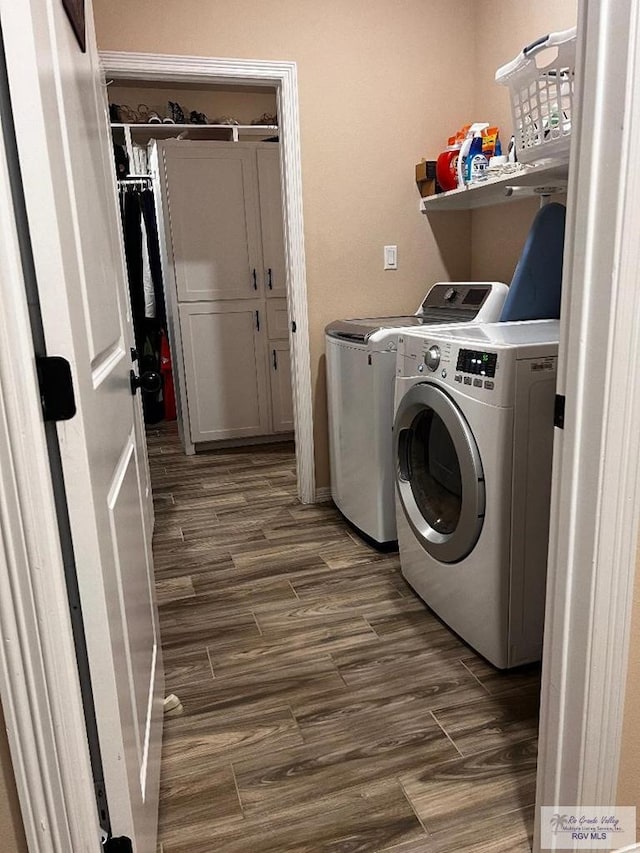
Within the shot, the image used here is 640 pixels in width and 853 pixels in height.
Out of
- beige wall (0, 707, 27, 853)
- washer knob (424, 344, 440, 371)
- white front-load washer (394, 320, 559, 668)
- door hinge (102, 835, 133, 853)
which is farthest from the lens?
washer knob (424, 344, 440, 371)

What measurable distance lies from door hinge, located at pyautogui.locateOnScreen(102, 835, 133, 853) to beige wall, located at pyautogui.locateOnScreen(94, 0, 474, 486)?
2.29 metres

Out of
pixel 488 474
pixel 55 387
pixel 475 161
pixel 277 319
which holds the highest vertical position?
pixel 475 161

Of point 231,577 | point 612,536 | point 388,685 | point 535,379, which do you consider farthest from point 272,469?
point 612,536

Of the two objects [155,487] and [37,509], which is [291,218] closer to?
[155,487]

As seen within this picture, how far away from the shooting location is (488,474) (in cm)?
171

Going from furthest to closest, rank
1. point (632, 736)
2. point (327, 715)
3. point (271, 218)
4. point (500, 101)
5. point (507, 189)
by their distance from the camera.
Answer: point (271, 218), point (500, 101), point (507, 189), point (327, 715), point (632, 736)

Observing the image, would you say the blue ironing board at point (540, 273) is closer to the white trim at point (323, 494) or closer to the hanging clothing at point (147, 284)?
the white trim at point (323, 494)

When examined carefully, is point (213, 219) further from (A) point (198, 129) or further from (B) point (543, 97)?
(B) point (543, 97)

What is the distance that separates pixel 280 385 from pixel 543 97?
2681mm

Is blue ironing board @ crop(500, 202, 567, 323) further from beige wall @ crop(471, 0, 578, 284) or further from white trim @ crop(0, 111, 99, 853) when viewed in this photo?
white trim @ crop(0, 111, 99, 853)

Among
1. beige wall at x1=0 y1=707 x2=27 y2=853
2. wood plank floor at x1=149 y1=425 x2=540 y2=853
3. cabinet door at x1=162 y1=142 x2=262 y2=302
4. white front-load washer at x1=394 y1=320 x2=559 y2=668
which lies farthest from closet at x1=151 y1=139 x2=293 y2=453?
beige wall at x1=0 y1=707 x2=27 y2=853

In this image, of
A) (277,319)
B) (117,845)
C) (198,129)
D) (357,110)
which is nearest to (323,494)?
(277,319)

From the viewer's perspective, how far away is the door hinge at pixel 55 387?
29.5 inches

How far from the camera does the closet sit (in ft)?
12.8
